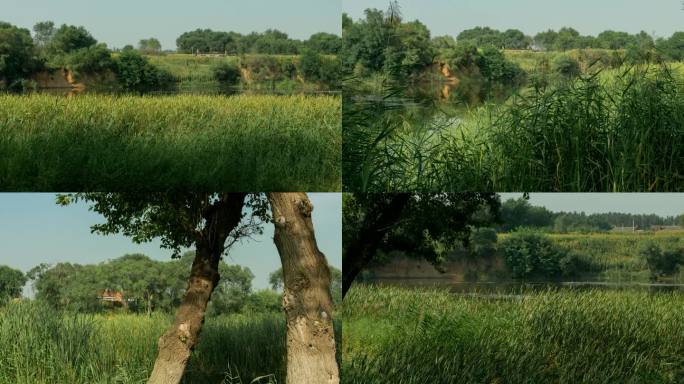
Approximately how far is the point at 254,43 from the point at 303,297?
219 cm

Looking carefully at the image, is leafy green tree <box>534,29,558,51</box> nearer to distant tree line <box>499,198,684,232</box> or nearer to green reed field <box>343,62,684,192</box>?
green reed field <box>343,62,684,192</box>

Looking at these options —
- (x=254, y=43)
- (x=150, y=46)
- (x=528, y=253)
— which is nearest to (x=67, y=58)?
(x=150, y=46)

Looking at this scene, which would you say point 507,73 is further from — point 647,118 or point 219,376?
point 219,376

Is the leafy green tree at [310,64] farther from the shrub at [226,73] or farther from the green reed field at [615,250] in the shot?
the green reed field at [615,250]

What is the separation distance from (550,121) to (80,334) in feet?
14.3

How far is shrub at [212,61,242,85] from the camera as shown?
7.66 meters

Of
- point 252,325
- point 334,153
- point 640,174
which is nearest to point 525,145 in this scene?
point 640,174

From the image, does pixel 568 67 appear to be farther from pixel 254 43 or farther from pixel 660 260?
pixel 254 43

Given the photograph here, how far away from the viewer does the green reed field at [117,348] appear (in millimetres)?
7484

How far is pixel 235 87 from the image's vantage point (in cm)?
764

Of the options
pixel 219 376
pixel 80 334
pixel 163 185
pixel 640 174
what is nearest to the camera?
pixel 640 174

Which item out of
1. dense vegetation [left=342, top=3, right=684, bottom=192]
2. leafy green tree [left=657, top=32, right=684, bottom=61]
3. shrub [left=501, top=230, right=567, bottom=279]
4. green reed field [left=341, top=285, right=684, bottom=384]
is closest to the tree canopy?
green reed field [left=341, top=285, right=684, bottom=384]

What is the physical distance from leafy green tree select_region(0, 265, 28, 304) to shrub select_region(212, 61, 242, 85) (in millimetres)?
2545

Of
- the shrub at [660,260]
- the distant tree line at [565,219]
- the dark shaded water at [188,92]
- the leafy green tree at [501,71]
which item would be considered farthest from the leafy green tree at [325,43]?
the shrub at [660,260]
